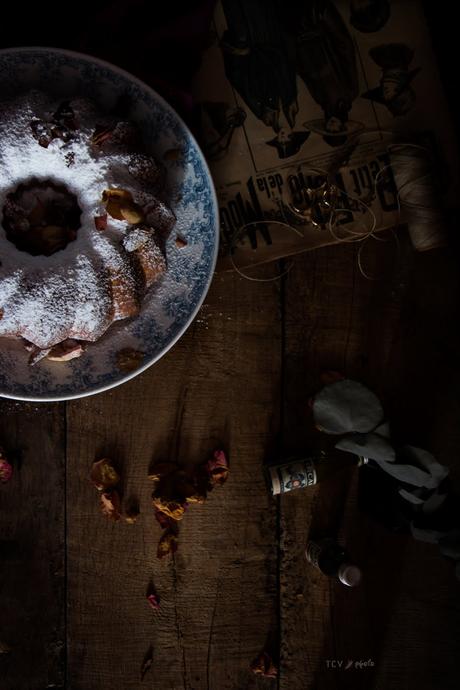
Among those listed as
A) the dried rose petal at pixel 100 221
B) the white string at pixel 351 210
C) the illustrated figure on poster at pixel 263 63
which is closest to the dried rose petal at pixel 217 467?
the white string at pixel 351 210

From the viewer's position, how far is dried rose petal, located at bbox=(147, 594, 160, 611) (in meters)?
1.16

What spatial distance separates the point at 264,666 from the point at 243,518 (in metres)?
0.32

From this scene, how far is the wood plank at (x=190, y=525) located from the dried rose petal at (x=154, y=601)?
0.01 metres

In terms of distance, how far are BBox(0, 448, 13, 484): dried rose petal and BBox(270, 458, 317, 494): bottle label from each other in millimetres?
535

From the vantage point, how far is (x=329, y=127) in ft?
3.75

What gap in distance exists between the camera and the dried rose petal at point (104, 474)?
3.72ft

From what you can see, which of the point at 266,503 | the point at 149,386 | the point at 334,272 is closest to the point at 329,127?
the point at 334,272

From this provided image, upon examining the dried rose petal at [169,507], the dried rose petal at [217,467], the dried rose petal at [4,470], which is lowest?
the dried rose petal at [169,507]

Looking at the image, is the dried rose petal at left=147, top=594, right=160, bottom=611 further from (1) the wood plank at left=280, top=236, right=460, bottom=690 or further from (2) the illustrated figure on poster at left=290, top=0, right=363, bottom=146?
(2) the illustrated figure on poster at left=290, top=0, right=363, bottom=146

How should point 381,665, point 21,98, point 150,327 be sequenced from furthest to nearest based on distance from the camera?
1. point 381,665
2. point 150,327
3. point 21,98

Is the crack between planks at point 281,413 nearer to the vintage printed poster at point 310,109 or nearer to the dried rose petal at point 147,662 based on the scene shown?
the vintage printed poster at point 310,109

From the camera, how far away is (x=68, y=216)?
0.93 metres

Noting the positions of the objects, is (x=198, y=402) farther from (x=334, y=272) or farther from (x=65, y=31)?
(x=65, y=31)

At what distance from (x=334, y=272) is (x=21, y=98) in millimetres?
666
